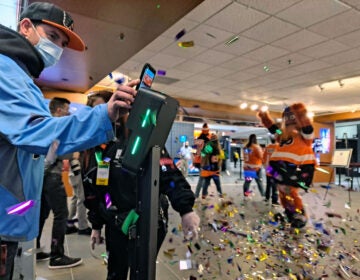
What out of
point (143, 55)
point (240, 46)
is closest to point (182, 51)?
point (143, 55)

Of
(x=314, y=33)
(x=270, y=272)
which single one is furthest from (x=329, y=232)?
(x=314, y=33)

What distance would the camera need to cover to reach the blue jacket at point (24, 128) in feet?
2.01

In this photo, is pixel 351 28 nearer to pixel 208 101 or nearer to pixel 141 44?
pixel 141 44

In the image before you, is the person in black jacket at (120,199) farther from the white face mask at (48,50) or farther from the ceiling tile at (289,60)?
the ceiling tile at (289,60)

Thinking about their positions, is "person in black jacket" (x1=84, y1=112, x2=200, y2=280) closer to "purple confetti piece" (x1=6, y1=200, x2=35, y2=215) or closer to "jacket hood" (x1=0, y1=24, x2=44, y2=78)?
"purple confetti piece" (x1=6, y1=200, x2=35, y2=215)

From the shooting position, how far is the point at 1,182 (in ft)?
2.56

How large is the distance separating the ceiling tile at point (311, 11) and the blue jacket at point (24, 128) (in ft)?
10.1

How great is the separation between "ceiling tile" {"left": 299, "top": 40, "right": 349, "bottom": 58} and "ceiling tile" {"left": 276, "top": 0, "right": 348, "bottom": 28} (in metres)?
0.85

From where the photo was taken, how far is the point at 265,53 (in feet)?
14.5

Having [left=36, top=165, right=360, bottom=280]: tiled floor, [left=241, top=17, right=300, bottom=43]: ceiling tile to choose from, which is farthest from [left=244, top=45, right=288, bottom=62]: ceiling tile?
[left=36, top=165, right=360, bottom=280]: tiled floor

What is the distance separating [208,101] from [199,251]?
643 centimetres

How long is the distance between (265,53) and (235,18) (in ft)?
4.47

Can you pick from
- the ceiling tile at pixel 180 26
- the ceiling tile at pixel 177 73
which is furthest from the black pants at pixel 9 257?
the ceiling tile at pixel 177 73

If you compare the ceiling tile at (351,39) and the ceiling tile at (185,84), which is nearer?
the ceiling tile at (351,39)
